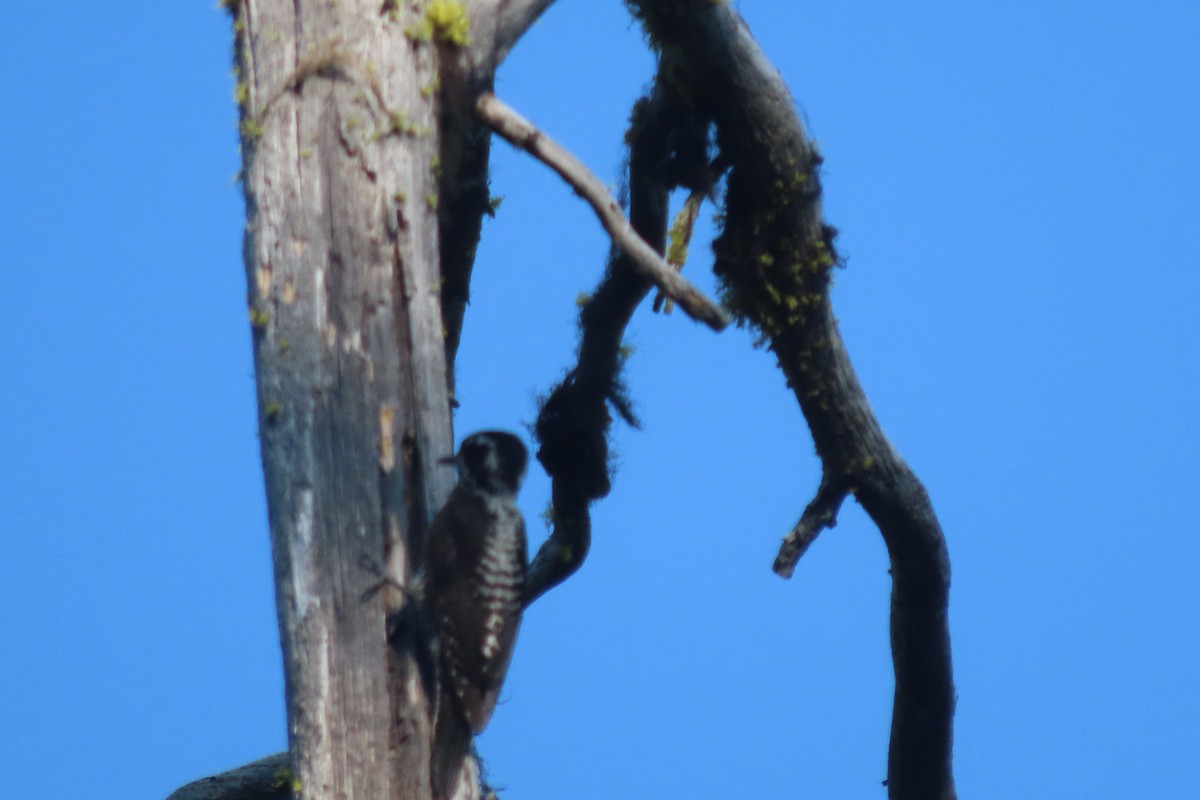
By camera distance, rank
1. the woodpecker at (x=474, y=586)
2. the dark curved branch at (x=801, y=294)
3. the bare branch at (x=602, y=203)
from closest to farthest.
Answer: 1. the woodpecker at (x=474, y=586)
2. the bare branch at (x=602, y=203)
3. the dark curved branch at (x=801, y=294)

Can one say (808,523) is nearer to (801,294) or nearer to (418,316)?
(801,294)

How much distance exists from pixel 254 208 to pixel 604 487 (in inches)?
62.6

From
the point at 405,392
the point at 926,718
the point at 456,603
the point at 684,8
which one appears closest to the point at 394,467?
the point at 405,392

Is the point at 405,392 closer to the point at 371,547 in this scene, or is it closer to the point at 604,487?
the point at 371,547

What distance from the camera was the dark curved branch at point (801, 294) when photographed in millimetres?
4160

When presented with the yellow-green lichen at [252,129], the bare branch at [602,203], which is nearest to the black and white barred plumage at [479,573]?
the bare branch at [602,203]

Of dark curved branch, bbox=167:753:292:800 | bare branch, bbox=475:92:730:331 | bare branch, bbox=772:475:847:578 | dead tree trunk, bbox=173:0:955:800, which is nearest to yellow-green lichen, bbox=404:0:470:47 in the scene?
dead tree trunk, bbox=173:0:955:800

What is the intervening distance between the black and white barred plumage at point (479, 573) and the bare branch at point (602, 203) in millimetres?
774

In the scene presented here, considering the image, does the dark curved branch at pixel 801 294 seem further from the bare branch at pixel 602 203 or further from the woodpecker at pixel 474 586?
the woodpecker at pixel 474 586

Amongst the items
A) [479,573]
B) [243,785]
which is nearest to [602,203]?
[479,573]

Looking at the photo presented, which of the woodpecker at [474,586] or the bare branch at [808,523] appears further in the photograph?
the bare branch at [808,523]

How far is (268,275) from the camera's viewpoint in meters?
3.66

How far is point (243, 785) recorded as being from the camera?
14.6 feet

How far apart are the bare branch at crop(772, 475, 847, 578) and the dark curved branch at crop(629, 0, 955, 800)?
47 mm
